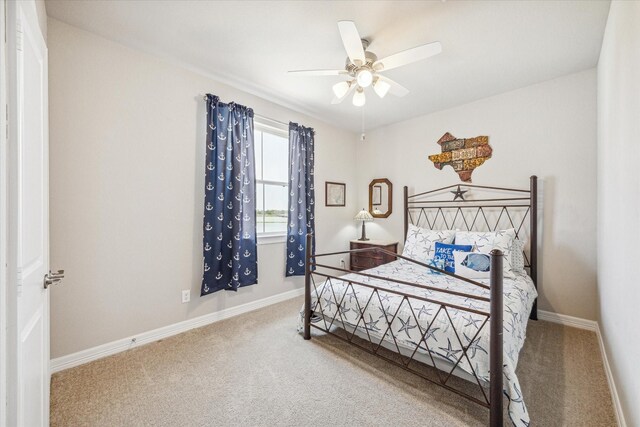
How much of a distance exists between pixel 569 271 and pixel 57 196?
4.57 meters

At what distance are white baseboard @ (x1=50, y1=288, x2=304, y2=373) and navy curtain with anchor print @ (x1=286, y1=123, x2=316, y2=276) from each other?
0.57m

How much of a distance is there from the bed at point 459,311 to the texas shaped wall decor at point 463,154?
0.81ft

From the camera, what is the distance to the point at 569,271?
9.25 ft

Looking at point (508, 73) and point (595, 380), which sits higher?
point (508, 73)

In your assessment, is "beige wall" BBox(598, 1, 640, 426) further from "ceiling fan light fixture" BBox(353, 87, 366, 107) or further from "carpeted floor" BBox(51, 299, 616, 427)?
"ceiling fan light fixture" BBox(353, 87, 366, 107)

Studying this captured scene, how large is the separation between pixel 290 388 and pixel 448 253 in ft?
6.30

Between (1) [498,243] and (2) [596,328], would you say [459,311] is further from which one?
(2) [596,328]

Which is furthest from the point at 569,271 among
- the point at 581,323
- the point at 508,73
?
the point at 508,73

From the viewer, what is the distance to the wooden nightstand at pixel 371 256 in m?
3.83

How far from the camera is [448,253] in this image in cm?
278

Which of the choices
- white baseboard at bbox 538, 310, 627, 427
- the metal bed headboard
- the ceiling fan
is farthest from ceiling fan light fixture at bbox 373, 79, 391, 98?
white baseboard at bbox 538, 310, 627, 427

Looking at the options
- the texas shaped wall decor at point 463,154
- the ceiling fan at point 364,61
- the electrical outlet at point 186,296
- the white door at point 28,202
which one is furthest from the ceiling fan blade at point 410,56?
the electrical outlet at point 186,296

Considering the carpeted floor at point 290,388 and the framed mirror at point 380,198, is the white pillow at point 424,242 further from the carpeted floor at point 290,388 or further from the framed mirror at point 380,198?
the carpeted floor at point 290,388

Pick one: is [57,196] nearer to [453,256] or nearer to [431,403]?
[431,403]
